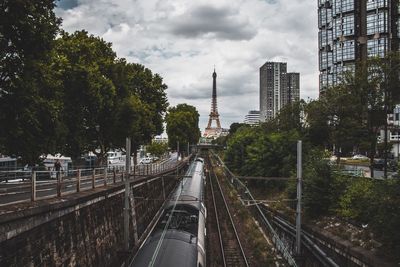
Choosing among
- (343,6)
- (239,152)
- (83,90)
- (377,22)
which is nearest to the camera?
(83,90)

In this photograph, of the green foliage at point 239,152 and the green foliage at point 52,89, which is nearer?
the green foliage at point 52,89

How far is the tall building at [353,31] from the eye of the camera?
242 ft

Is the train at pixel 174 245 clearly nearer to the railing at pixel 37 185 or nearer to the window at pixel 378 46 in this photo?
the railing at pixel 37 185

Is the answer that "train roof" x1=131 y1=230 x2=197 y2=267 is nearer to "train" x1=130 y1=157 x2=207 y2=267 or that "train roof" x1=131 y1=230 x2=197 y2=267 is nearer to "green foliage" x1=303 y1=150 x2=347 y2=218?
"train" x1=130 y1=157 x2=207 y2=267

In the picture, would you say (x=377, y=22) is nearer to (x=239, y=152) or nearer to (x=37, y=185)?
(x=239, y=152)

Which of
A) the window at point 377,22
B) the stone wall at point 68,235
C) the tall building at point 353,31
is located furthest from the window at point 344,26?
the stone wall at point 68,235

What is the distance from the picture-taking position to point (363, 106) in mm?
27656

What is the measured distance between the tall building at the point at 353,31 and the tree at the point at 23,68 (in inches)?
2496

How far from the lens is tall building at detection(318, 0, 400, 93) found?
73625mm

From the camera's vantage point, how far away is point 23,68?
1434 cm

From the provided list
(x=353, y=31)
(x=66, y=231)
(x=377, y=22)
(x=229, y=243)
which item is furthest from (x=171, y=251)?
(x=353, y=31)

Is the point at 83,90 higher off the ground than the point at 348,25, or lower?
lower

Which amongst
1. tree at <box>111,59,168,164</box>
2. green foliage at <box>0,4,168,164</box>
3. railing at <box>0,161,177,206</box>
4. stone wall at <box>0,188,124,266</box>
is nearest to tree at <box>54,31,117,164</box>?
green foliage at <box>0,4,168,164</box>

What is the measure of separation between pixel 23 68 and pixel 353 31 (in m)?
76.0
